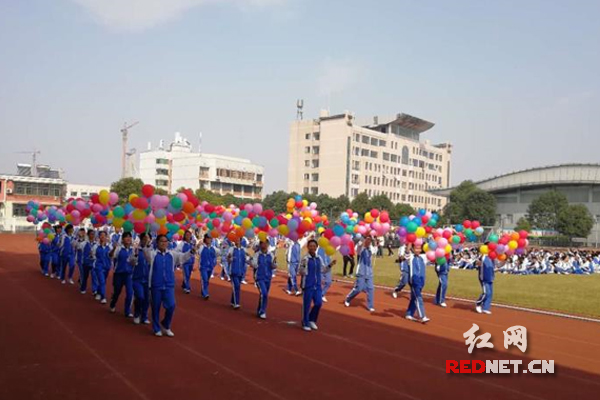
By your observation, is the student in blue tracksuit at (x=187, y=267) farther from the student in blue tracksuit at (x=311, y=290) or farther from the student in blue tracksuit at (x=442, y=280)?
the student in blue tracksuit at (x=442, y=280)

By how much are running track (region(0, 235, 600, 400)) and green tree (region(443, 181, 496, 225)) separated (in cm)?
5071

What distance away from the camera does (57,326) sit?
9.80m

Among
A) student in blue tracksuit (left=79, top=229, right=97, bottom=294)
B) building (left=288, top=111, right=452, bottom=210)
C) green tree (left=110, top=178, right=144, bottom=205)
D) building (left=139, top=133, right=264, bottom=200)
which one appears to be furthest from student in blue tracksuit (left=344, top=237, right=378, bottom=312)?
building (left=139, top=133, right=264, bottom=200)

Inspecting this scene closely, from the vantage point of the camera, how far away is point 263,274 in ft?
38.1

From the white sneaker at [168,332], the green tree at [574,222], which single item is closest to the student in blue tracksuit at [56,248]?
the white sneaker at [168,332]

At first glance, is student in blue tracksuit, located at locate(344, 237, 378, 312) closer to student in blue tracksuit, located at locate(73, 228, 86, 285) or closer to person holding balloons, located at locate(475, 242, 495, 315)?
person holding balloons, located at locate(475, 242, 495, 315)

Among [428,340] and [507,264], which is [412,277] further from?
[507,264]

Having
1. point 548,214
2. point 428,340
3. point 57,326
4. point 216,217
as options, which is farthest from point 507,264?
point 548,214

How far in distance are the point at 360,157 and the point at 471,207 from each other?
987 inches

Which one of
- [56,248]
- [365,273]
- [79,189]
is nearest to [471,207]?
[365,273]

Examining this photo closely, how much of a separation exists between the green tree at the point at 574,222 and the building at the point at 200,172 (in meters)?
51.8

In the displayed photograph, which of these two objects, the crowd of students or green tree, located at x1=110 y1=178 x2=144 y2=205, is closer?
the crowd of students

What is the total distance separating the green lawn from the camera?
15.5m

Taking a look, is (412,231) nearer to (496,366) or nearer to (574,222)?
(496,366)
